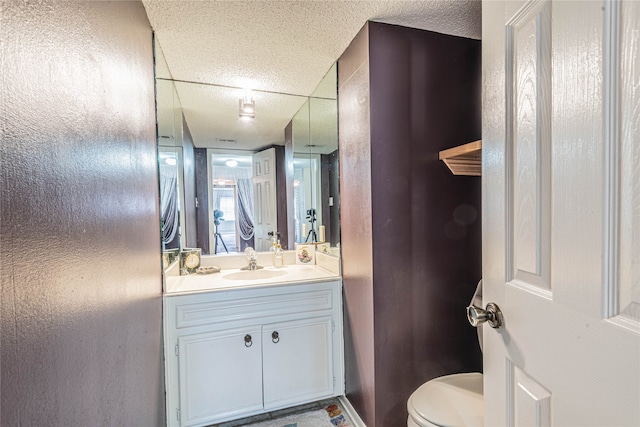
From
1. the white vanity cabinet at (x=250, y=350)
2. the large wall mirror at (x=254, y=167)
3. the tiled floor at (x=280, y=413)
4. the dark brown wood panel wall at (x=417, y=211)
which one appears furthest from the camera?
the large wall mirror at (x=254, y=167)

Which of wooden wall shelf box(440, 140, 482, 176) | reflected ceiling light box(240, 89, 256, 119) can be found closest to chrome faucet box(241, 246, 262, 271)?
reflected ceiling light box(240, 89, 256, 119)

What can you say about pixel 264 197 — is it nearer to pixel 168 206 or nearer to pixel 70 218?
pixel 168 206

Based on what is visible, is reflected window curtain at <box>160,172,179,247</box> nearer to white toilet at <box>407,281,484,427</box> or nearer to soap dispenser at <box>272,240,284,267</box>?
soap dispenser at <box>272,240,284,267</box>

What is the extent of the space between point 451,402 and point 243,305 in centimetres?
110

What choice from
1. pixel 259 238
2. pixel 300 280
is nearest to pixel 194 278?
pixel 259 238

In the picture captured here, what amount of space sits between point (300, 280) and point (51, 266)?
132 centimetres

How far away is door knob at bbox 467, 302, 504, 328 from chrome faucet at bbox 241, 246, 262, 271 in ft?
5.32

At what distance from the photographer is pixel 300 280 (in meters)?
1.77

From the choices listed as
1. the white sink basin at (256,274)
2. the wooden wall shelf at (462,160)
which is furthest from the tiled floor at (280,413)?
the wooden wall shelf at (462,160)

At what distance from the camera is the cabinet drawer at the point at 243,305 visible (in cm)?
158

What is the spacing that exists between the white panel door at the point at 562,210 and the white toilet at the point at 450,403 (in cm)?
A: 34

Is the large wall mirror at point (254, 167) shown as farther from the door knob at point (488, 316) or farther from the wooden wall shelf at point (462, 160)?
the door knob at point (488, 316)

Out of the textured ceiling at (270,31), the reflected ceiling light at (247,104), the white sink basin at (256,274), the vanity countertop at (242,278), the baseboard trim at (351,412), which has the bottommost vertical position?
the baseboard trim at (351,412)

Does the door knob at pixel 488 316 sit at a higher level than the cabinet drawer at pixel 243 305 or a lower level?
higher
